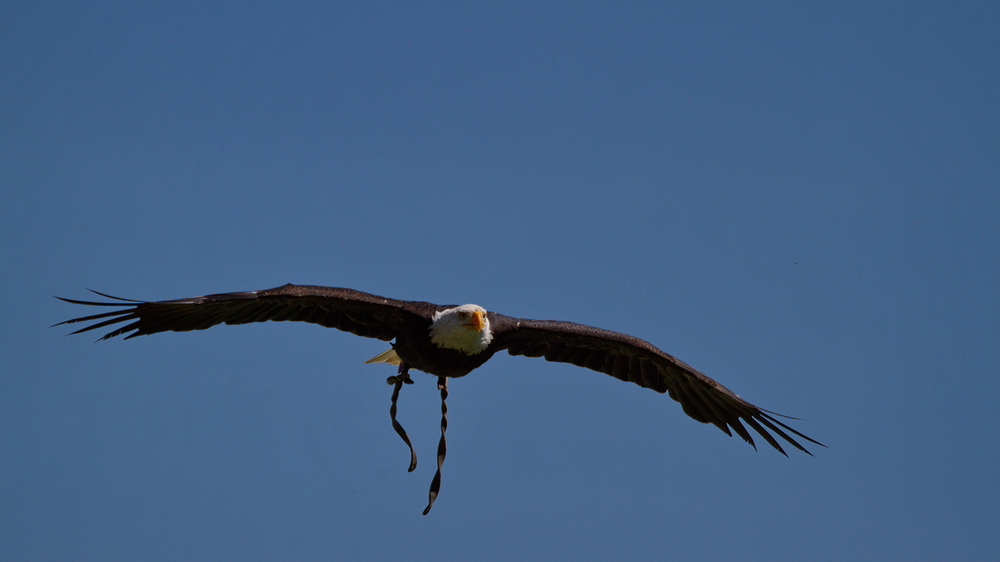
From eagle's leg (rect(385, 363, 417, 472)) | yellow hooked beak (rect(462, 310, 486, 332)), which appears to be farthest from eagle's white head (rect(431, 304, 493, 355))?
eagle's leg (rect(385, 363, 417, 472))

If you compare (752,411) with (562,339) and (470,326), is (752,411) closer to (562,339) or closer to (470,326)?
(562,339)

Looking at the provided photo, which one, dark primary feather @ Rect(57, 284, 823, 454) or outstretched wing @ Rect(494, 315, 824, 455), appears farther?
outstretched wing @ Rect(494, 315, 824, 455)

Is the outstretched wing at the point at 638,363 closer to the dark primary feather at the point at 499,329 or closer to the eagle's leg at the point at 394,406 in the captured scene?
the dark primary feather at the point at 499,329

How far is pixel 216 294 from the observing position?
915 cm

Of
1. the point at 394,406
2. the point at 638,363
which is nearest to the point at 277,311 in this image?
the point at 394,406

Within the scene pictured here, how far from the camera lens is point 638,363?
11.0 m

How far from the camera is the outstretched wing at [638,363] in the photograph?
10375 mm

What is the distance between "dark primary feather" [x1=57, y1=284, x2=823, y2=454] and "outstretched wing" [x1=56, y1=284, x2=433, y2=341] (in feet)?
0.03

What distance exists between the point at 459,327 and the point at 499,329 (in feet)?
2.61

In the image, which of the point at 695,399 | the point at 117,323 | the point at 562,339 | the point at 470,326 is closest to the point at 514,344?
the point at 562,339

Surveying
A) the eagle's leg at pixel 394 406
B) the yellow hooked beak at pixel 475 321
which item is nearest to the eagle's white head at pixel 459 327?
the yellow hooked beak at pixel 475 321

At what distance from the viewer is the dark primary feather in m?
9.16

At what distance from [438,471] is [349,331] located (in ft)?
5.91

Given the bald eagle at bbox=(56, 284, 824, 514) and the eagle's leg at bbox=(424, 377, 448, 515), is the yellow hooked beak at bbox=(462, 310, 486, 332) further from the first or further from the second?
the eagle's leg at bbox=(424, 377, 448, 515)
